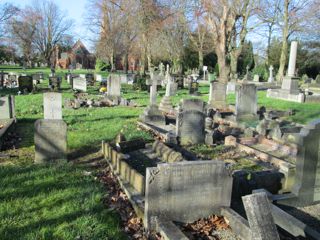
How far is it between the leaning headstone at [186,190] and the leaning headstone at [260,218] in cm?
148

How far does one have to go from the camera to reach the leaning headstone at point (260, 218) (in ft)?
9.73

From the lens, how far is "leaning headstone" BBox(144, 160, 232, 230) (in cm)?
435

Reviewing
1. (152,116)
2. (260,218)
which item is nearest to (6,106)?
(152,116)

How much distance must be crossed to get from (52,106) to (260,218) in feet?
19.3

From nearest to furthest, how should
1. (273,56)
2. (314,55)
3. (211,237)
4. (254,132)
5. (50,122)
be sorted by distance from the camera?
1. (211,237)
2. (50,122)
3. (254,132)
4. (314,55)
5. (273,56)

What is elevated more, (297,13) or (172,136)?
(297,13)

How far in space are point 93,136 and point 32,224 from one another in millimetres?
5274

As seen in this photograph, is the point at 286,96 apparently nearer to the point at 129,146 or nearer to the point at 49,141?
the point at 129,146

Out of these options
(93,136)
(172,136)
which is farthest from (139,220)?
(93,136)

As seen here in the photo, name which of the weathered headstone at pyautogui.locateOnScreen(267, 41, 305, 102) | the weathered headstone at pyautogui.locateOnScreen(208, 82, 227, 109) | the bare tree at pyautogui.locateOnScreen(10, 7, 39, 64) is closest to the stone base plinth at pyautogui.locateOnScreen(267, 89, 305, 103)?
the weathered headstone at pyautogui.locateOnScreen(267, 41, 305, 102)

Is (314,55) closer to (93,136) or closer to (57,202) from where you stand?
(93,136)

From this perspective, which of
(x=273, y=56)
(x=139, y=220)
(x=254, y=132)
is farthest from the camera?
(x=273, y=56)

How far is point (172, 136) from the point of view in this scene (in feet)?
29.2

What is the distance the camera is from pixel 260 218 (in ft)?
9.78
